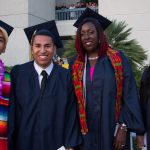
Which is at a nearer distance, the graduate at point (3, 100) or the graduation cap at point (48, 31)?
the graduate at point (3, 100)

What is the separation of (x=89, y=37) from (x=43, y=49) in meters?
0.56

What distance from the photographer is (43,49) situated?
3.84m

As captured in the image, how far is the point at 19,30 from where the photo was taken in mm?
17797

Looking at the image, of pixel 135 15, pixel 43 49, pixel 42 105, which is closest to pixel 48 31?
pixel 43 49

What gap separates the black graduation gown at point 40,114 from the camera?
12.5 feet

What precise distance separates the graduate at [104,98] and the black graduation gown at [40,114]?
133 mm

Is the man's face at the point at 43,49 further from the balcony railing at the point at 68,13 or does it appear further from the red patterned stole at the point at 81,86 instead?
the balcony railing at the point at 68,13

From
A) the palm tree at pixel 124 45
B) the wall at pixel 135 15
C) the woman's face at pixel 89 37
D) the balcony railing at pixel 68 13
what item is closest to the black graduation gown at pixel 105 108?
the woman's face at pixel 89 37

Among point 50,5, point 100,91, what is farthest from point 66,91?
point 50,5

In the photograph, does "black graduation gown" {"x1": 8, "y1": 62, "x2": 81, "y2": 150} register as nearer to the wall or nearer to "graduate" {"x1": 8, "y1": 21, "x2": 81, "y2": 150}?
"graduate" {"x1": 8, "y1": 21, "x2": 81, "y2": 150}

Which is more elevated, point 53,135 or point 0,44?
point 0,44

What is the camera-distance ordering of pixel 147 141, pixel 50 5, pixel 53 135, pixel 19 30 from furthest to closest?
1. pixel 50 5
2. pixel 19 30
3. pixel 147 141
4. pixel 53 135

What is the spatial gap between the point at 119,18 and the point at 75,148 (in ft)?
39.9

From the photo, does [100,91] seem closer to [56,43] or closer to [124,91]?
[124,91]
